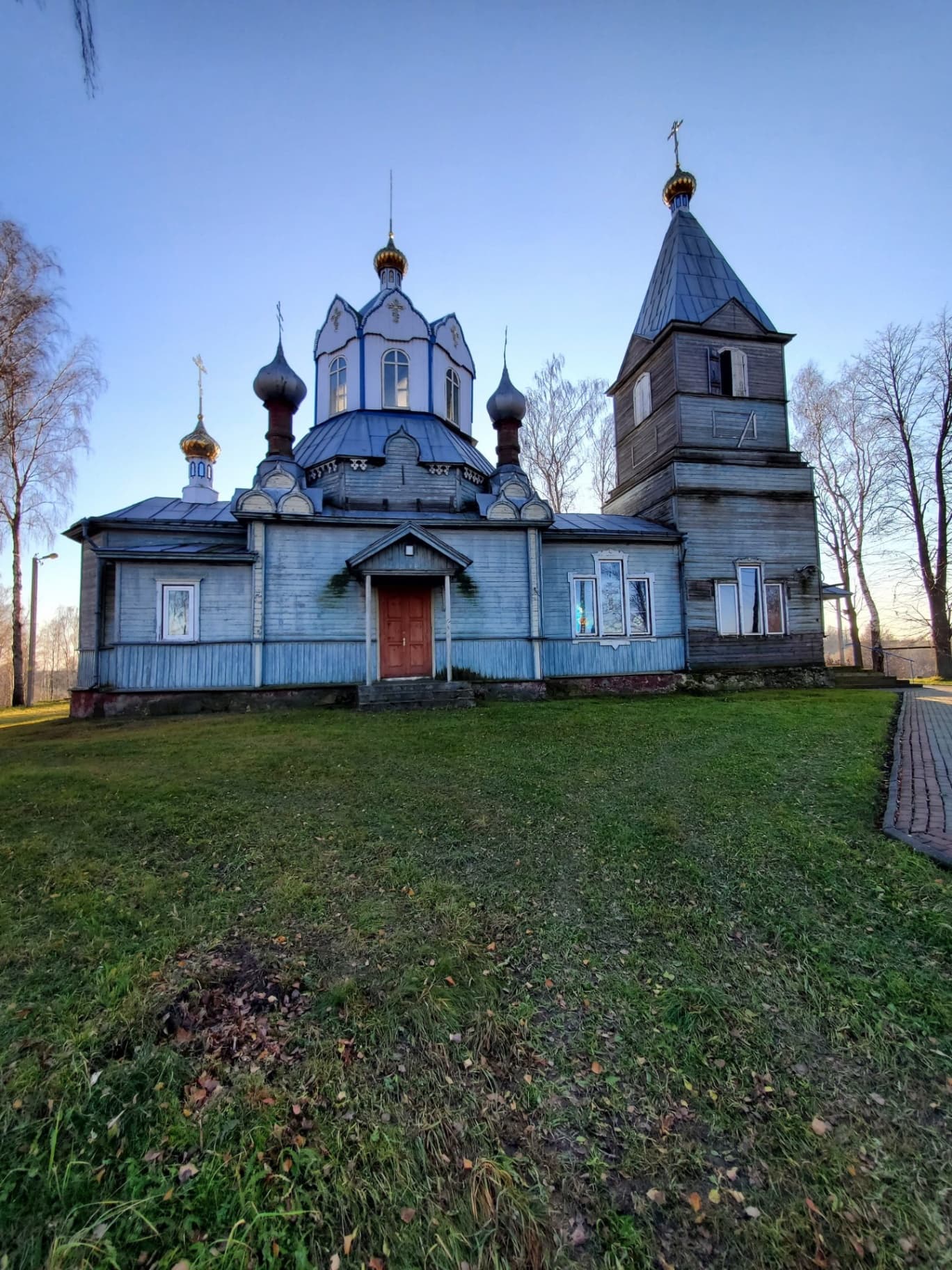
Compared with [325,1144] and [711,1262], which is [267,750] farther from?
[711,1262]

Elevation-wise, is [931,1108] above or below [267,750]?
below

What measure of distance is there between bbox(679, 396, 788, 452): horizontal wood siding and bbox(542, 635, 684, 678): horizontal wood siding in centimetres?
706

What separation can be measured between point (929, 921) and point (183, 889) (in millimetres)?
5039

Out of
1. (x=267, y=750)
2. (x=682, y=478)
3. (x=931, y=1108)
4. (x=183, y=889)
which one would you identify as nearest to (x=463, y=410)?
(x=682, y=478)

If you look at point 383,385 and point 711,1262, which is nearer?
point 711,1262

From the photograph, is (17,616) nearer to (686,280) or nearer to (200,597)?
(200,597)

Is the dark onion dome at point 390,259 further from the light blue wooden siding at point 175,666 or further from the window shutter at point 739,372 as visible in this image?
the light blue wooden siding at point 175,666

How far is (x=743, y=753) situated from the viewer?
7.57m

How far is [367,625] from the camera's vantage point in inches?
540

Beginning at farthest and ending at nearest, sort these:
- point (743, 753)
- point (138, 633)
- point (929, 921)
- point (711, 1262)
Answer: point (138, 633), point (743, 753), point (929, 921), point (711, 1262)

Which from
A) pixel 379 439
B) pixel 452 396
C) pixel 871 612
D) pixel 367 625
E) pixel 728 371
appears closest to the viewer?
pixel 367 625

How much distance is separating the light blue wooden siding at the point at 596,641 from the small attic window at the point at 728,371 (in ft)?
21.1

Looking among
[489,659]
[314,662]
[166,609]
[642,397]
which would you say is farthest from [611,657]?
[166,609]

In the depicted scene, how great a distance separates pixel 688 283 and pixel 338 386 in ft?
43.4
